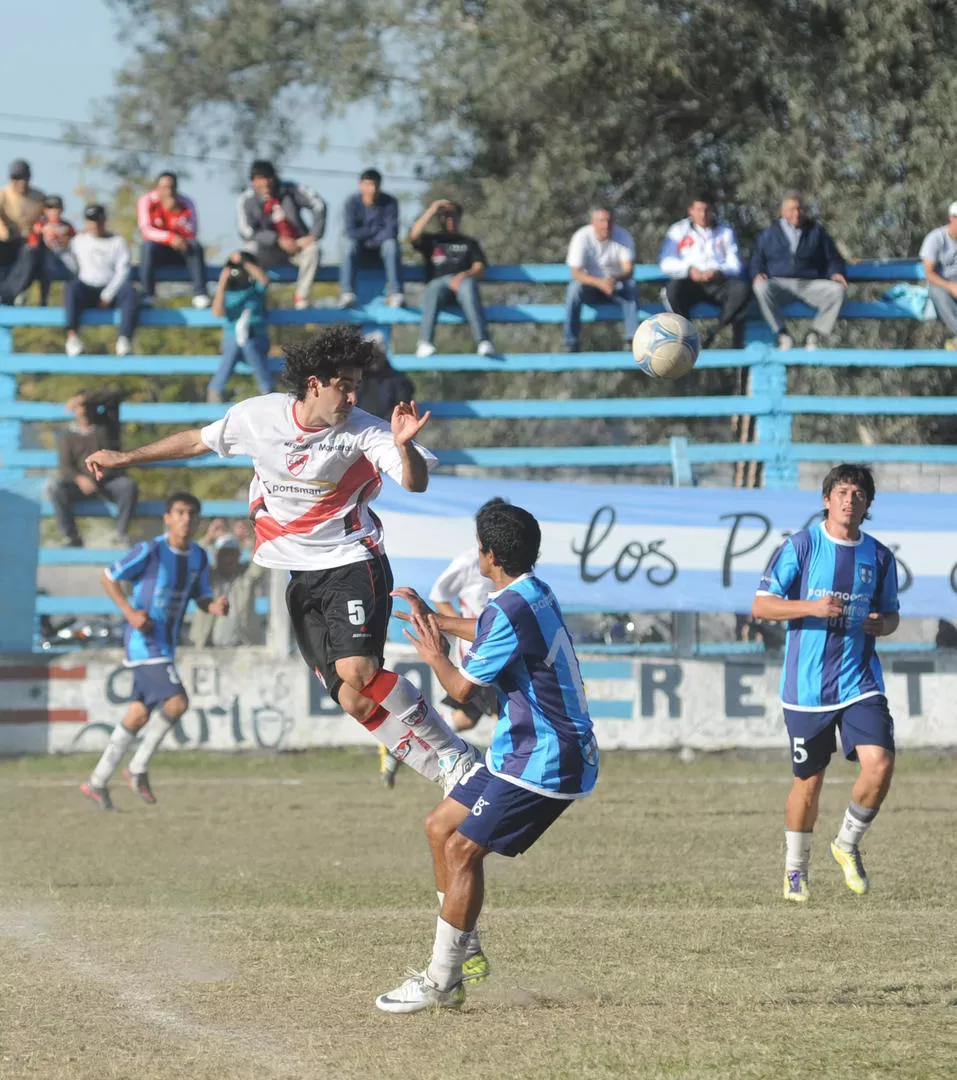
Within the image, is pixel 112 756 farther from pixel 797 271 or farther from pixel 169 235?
pixel 797 271

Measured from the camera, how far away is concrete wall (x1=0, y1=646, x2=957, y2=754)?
1622 cm

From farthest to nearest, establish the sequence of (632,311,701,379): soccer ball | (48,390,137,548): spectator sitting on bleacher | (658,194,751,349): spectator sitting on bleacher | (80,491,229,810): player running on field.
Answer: (658,194,751,349): spectator sitting on bleacher, (48,390,137,548): spectator sitting on bleacher, (80,491,229,810): player running on field, (632,311,701,379): soccer ball

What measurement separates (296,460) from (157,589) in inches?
241

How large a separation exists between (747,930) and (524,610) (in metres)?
2.31

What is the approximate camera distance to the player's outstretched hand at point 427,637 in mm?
5660

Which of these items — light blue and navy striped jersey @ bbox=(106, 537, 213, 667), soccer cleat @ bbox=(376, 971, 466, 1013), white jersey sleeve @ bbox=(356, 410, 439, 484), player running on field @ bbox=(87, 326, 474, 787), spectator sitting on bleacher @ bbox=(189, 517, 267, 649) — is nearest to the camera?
soccer cleat @ bbox=(376, 971, 466, 1013)

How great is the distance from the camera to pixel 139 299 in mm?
18844

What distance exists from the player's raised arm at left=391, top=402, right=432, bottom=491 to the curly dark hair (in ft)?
1.31

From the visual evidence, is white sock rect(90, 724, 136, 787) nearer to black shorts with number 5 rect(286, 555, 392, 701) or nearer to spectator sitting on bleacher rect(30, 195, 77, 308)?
black shorts with number 5 rect(286, 555, 392, 701)

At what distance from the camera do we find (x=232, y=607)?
1700 cm

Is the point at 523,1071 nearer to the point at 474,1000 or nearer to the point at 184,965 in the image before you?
the point at 474,1000

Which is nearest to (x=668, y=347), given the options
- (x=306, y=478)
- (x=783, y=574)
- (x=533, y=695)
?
(x=783, y=574)

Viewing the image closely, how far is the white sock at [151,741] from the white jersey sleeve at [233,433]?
20.1ft

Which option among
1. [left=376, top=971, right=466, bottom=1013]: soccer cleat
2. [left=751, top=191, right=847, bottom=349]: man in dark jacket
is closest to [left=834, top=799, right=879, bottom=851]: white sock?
[left=376, top=971, right=466, bottom=1013]: soccer cleat
